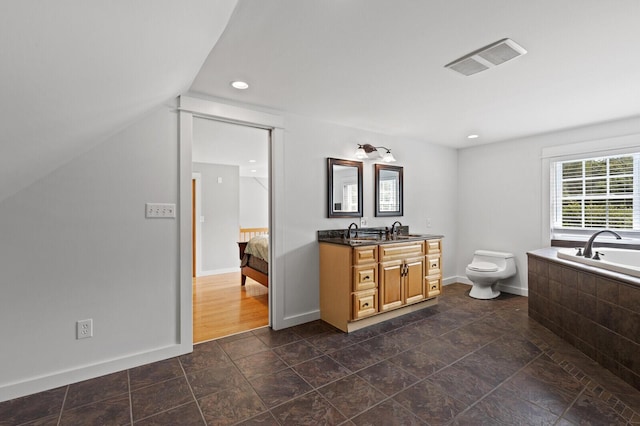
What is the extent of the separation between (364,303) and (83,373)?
92.7 inches

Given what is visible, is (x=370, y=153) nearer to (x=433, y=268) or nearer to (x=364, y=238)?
(x=364, y=238)

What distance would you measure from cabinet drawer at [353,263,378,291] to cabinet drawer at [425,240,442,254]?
911 millimetres

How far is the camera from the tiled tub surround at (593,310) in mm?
2145

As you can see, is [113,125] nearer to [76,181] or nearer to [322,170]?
[76,181]

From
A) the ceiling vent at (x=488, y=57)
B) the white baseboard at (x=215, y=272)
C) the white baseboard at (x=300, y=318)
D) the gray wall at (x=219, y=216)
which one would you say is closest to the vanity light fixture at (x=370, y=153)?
the ceiling vent at (x=488, y=57)

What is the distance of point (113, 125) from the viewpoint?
6.71ft

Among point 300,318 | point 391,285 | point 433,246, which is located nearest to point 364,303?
point 391,285

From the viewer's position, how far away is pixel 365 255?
3.09 m

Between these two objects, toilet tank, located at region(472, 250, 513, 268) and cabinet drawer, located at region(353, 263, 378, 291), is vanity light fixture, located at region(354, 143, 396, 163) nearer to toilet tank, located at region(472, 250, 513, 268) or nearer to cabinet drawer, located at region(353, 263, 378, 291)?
cabinet drawer, located at region(353, 263, 378, 291)

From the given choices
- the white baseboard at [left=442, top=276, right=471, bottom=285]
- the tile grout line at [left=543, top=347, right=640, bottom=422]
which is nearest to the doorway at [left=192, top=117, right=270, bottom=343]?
the tile grout line at [left=543, top=347, right=640, bottom=422]

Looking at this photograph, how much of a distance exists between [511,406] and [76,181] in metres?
3.29

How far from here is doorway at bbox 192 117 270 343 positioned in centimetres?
347

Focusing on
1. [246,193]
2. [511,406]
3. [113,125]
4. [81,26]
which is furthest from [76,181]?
[246,193]

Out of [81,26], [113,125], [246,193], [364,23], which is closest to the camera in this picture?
[81,26]
